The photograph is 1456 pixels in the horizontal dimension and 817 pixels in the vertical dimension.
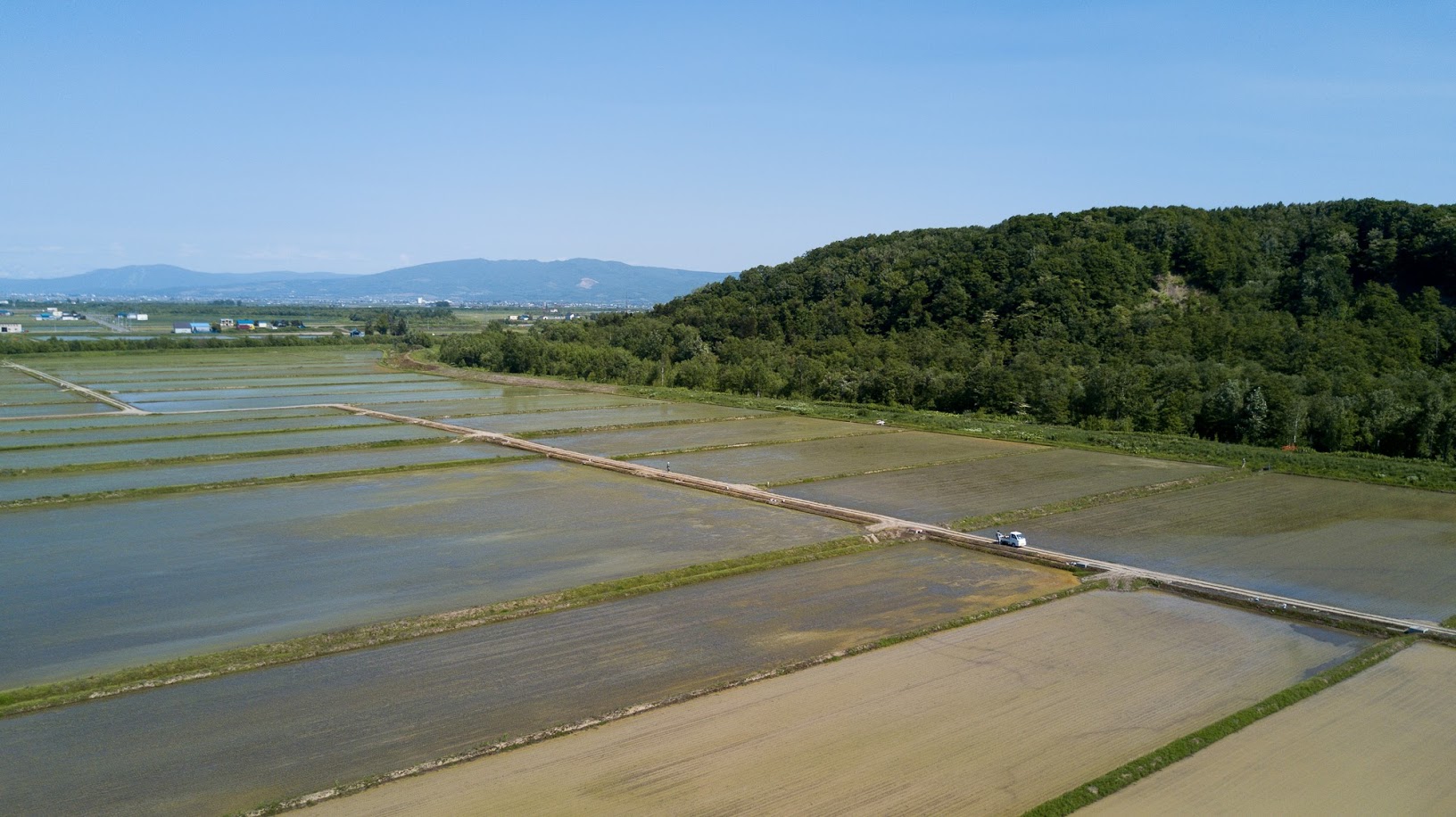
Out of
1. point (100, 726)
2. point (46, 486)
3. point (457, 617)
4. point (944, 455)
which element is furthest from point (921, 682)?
point (46, 486)

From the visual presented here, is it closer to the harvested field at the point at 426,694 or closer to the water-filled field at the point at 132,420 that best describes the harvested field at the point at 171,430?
the water-filled field at the point at 132,420

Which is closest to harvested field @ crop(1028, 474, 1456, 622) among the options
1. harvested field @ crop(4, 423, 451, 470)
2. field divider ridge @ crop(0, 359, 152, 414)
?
harvested field @ crop(4, 423, 451, 470)

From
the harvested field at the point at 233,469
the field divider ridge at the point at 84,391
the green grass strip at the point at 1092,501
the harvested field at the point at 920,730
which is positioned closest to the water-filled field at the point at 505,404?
the field divider ridge at the point at 84,391

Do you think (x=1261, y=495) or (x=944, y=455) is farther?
(x=944, y=455)

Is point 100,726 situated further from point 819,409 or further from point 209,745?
point 819,409

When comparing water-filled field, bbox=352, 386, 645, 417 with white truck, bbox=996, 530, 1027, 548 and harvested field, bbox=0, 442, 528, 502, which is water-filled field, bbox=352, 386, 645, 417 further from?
white truck, bbox=996, 530, 1027, 548
